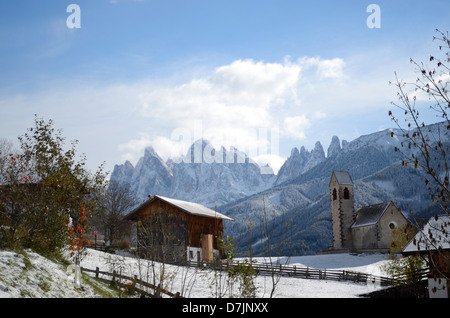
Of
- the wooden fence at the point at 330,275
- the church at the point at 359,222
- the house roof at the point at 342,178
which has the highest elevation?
the house roof at the point at 342,178

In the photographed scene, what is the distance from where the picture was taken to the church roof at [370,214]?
58.7 metres

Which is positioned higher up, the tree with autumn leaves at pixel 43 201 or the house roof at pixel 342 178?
the house roof at pixel 342 178

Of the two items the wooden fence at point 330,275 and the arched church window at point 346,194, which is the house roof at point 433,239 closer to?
the wooden fence at point 330,275

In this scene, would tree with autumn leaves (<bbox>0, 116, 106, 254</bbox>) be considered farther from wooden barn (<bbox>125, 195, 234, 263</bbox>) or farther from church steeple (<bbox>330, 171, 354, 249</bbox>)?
church steeple (<bbox>330, 171, 354, 249</bbox>)

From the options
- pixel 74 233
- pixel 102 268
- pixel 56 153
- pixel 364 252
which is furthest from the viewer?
pixel 364 252

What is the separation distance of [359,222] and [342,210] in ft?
10.7

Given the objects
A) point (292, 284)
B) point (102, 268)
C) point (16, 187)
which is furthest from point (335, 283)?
point (16, 187)

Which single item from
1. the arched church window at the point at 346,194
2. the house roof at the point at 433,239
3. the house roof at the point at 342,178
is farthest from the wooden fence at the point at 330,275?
the house roof at the point at 342,178

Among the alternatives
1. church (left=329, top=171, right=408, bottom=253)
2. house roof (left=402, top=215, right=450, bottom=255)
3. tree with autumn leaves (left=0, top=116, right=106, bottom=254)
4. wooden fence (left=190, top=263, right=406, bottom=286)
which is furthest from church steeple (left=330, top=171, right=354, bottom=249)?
tree with autumn leaves (left=0, top=116, right=106, bottom=254)

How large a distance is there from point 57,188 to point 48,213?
1.82 m

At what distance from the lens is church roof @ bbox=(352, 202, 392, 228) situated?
193ft

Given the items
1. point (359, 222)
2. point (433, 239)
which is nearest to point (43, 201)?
point (433, 239)
